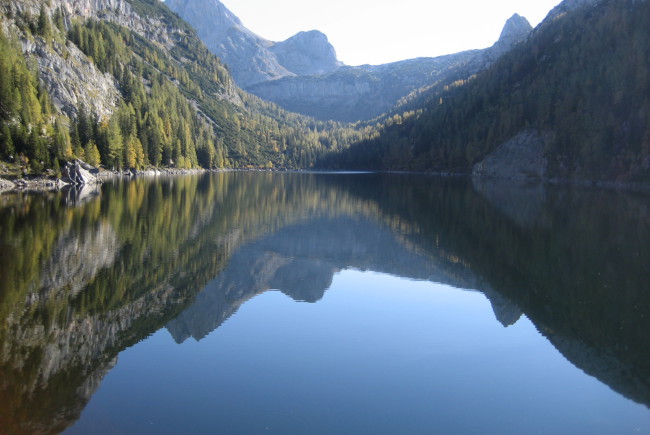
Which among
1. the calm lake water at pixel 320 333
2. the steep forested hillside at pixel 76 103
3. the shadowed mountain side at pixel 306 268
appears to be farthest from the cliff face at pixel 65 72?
the shadowed mountain side at pixel 306 268

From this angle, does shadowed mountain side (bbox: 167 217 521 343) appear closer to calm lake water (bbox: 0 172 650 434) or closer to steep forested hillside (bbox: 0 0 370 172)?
calm lake water (bbox: 0 172 650 434)

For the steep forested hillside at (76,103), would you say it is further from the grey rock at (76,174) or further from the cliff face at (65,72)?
the grey rock at (76,174)

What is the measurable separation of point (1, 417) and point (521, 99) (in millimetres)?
144745

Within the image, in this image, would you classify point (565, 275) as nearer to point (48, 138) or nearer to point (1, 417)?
point (1, 417)

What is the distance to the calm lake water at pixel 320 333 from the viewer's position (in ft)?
33.3

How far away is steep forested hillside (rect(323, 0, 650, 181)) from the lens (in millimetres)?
90062

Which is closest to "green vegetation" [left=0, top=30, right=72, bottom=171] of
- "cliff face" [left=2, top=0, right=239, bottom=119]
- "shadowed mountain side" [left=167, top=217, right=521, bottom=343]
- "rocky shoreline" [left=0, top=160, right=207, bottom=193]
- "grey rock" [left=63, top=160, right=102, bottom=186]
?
"grey rock" [left=63, top=160, right=102, bottom=186]

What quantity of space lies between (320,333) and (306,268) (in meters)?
9.75

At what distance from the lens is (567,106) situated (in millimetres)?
108500

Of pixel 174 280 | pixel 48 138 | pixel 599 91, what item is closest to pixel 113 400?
pixel 174 280

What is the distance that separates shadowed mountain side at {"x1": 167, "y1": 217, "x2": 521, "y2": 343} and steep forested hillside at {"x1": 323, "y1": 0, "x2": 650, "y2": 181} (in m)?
71.8

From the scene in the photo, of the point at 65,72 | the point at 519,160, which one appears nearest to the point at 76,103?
the point at 65,72

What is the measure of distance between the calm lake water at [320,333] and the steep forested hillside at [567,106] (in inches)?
2821

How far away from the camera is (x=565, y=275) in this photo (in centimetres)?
2173
